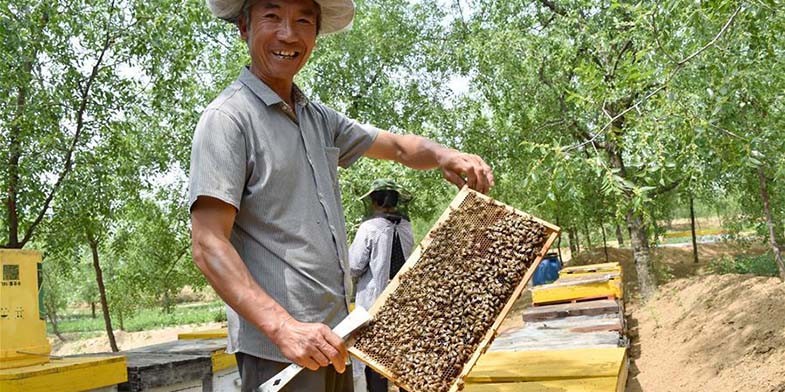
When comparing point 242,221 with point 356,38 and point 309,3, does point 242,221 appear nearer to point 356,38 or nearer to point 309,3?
point 309,3

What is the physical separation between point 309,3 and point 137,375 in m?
2.52

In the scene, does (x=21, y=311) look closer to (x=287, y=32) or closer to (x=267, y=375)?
(x=267, y=375)

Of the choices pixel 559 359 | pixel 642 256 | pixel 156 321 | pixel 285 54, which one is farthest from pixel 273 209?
pixel 156 321

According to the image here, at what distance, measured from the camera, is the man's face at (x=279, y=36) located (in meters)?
2.09

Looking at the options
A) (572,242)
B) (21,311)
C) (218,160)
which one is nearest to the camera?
(218,160)

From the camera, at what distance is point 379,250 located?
5734mm

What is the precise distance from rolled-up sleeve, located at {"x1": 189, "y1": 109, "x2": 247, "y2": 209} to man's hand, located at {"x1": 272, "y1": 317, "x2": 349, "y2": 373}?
36 cm

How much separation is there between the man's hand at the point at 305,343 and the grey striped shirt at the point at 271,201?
0.19 metres

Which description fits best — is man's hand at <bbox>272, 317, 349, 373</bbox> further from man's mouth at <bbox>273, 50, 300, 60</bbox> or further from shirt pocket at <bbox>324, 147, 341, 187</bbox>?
man's mouth at <bbox>273, 50, 300, 60</bbox>

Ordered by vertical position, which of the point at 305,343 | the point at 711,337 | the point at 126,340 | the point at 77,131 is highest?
the point at 77,131

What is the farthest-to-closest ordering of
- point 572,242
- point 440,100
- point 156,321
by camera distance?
point 156,321 < point 572,242 < point 440,100

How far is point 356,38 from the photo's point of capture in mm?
14266

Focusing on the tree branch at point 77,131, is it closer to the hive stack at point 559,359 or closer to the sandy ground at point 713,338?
the hive stack at point 559,359

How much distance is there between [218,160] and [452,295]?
872mm
